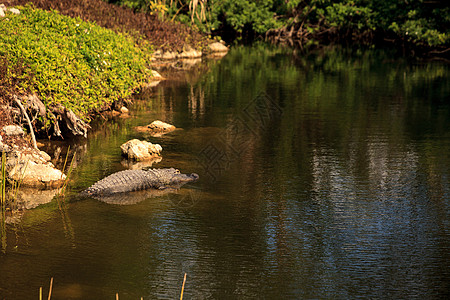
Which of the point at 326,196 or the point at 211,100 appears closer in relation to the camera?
the point at 326,196

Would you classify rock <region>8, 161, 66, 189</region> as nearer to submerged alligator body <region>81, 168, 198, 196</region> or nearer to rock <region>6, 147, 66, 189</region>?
rock <region>6, 147, 66, 189</region>

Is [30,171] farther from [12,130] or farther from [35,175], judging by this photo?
[12,130]

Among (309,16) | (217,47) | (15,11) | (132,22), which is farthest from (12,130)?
(309,16)

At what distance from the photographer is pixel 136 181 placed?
9.73 meters

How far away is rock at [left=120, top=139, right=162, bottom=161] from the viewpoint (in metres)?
11.5

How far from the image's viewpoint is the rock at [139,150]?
452 inches

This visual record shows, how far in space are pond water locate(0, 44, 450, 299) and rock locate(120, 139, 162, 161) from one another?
219 mm

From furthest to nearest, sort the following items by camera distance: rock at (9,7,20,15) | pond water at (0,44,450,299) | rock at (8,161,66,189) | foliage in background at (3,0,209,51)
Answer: foliage in background at (3,0,209,51)
rock at (9,7,20,15)
rock at (8,161,66,189)
pond water at (0,44,450,299)

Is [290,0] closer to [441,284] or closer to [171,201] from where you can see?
[171,201]

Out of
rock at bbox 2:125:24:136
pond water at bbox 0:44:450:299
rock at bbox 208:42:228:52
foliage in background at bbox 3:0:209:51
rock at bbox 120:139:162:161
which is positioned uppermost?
foliage in background at bbox 3:0:209:51

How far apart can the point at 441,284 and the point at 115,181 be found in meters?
4.77

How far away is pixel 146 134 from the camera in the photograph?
13.5 meters

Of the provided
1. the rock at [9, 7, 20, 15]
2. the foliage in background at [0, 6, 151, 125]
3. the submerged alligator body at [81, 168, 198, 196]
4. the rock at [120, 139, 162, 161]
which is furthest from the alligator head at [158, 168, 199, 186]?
the rock at [9, 7, 20, 15]

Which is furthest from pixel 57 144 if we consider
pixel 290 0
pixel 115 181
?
pixel 290 0
